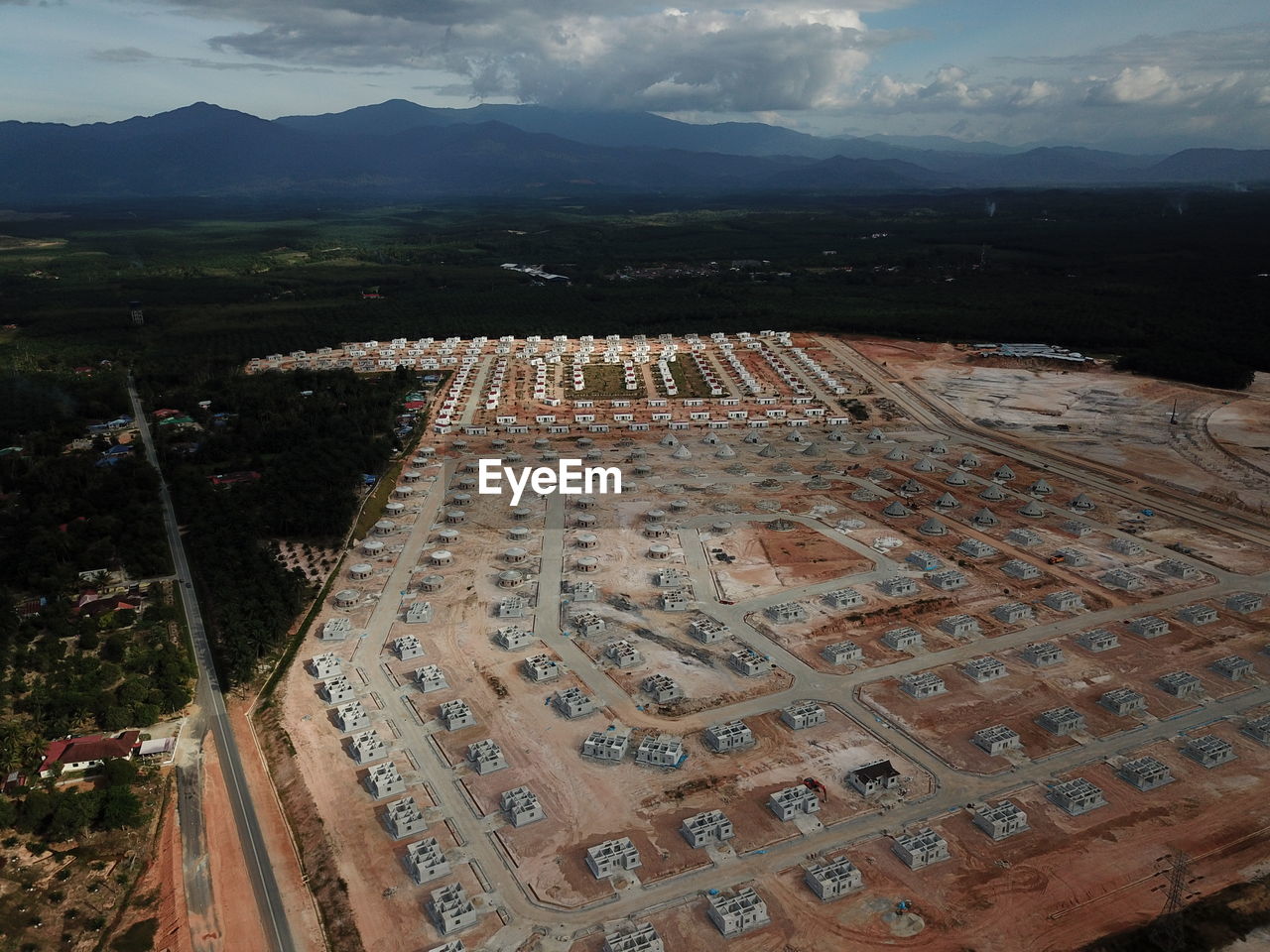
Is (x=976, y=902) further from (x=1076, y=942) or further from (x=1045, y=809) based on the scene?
(x=1045, y=809)

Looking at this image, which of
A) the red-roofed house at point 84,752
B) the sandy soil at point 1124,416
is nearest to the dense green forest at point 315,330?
the red-roofed house at point 84,752

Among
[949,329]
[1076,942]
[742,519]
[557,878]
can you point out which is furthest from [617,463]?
[949,329]

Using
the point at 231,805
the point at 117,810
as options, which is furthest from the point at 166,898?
the point at 117,810

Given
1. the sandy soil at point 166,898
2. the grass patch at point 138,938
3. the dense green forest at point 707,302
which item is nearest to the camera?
the grass patch at point 138,938

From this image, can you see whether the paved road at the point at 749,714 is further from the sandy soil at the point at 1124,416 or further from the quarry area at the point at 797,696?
the sandy soil at the point at 1124,416

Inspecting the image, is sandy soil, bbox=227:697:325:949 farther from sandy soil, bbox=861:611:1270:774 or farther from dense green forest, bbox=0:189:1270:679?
sandy soil, bbox=861:611:1270:774

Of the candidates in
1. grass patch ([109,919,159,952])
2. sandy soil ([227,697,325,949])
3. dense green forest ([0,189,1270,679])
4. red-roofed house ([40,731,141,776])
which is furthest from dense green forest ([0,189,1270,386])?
grass patch ([109,919,159,952])

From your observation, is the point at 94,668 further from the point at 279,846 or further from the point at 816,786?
the point at 816,786

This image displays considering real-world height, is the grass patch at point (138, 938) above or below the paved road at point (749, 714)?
below
